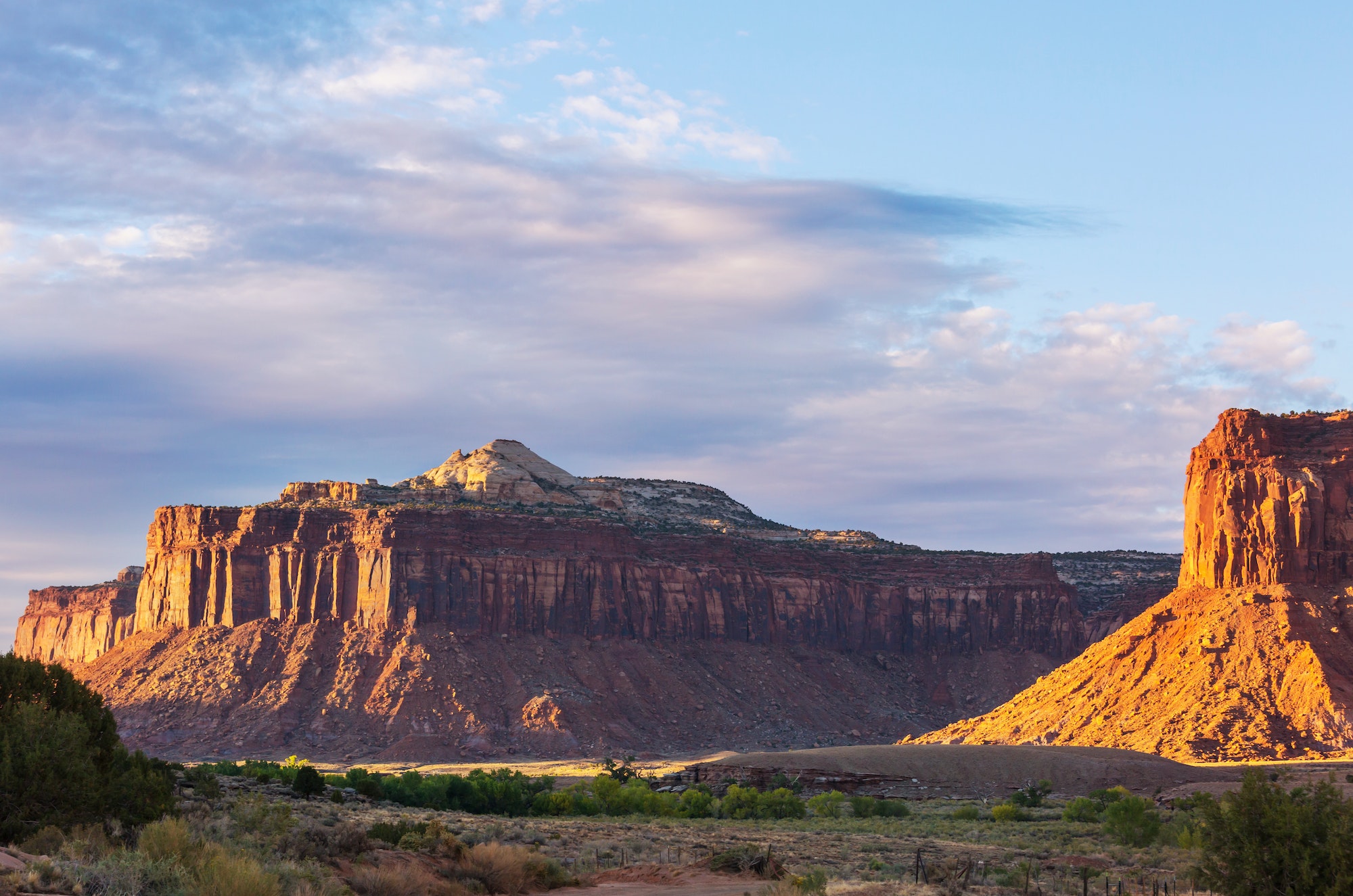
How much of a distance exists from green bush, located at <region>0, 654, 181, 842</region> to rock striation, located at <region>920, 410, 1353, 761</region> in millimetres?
62724

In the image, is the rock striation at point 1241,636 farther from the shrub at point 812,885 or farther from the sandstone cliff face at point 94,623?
the sandstone cliff face at point 94,623

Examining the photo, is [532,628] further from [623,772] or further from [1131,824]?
[1131,824]

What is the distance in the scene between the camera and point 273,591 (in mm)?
132875

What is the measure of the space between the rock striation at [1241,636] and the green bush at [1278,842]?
183 ft

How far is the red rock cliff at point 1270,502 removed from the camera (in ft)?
301

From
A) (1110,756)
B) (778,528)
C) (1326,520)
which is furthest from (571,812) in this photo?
(778,528)

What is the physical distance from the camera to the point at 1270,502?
93.2 metres

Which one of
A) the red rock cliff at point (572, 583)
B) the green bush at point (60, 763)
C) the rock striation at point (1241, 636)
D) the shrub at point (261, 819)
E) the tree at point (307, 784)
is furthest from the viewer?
the red rock cliff at point (572, 583)

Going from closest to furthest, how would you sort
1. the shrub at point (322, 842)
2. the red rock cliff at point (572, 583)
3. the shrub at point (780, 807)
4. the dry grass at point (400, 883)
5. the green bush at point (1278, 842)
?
the green bush at point (1278, 842) → the dry grass at point (400, 883) → the shrub at point (322, 842) → the shrub at point (780, 807) → the red rock cliff at point (572, 583)

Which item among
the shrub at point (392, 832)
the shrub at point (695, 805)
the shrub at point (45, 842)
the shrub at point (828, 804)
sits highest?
the shrub at point (45, 842)

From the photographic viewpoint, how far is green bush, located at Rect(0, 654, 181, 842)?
2903cm

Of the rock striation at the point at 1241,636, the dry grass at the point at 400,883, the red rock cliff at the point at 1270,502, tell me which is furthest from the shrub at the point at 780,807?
the red rock cliff at the point at 1270,502

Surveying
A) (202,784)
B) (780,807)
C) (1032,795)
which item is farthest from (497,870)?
(1032,795)

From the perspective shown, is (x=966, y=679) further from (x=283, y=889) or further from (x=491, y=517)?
(x=283, y=889)
